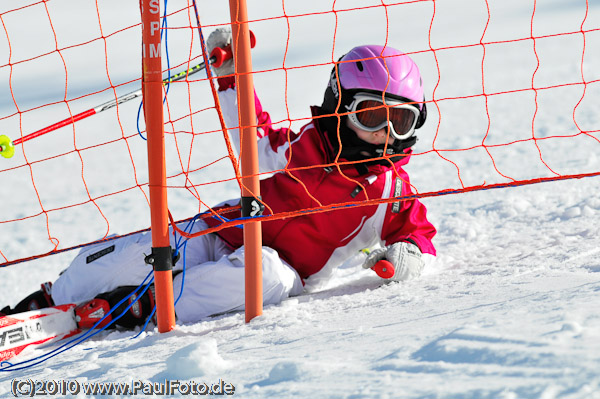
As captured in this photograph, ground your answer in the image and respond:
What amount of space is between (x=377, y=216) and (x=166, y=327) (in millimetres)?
1070

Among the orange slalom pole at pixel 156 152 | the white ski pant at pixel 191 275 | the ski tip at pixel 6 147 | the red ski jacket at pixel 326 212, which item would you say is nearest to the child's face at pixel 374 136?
the red ski jacket at pixel 326 212

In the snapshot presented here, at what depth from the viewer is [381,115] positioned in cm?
285

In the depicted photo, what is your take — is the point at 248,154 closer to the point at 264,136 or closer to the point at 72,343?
the point at 264,136

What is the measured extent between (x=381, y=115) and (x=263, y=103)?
457cm

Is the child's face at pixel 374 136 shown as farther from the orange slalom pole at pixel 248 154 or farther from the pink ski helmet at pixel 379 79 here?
the orange slalom pole at pixel 248 154

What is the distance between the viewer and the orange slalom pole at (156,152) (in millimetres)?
2285

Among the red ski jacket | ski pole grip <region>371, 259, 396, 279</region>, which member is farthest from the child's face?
ski pole grip <region>371, 259, 396, 279</region>

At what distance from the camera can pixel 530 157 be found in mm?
4855

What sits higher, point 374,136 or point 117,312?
point 374,136

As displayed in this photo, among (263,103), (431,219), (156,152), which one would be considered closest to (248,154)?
(156,152)

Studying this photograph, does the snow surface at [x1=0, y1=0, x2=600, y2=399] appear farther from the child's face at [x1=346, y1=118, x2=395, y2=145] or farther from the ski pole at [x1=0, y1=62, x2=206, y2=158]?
the child's face at [x1=346, y1=118, x2=395, y2=145]

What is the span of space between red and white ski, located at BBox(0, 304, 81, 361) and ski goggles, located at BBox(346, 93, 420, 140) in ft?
4.68

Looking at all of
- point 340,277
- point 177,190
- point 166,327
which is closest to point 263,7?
point 177,190

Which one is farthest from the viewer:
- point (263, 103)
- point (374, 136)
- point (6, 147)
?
point (263, 103)
